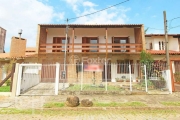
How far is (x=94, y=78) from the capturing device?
12.3 metres

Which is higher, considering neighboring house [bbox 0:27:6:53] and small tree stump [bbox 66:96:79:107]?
neighboring house [bbox 0:27:6:53]

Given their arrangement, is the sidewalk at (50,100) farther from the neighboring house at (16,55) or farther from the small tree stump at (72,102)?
the neighboring house at (16,55)

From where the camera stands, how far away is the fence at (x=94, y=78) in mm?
10352

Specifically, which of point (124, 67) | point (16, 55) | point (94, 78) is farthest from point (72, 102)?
point (16, 55)

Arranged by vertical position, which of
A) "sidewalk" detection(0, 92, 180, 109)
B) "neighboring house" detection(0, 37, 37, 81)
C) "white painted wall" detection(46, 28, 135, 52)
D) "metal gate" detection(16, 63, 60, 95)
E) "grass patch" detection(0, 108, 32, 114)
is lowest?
"grass patch" detection(0, 108, 32, 114)

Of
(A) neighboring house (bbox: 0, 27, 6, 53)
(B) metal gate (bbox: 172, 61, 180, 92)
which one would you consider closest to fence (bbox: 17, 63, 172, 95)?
(B) metal gate (bbox: 172, 61, 180, 92)

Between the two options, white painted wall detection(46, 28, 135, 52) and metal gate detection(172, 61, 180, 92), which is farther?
white painted wall detection(46, 28, 135, 52)

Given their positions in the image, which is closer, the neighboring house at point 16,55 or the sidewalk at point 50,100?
the sidewalk at point 50,100

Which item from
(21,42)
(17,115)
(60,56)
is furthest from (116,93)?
(21,42)

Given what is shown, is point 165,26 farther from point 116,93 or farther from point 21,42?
point 21,42

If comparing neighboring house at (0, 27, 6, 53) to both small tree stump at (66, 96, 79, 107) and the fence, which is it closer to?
the fence

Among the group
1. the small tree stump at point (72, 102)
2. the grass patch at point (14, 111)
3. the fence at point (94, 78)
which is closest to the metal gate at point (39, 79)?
the fence at point (94, 78)

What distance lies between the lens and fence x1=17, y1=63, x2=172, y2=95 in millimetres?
10352

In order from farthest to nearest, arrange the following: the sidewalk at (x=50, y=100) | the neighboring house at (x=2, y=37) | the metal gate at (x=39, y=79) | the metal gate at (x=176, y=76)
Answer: the neighboring house at (x=2, y=37), the metal gate at (x=39, y=79), the metal gate at (x=176, y=76), the sidewalk at (x=50, y=100)
